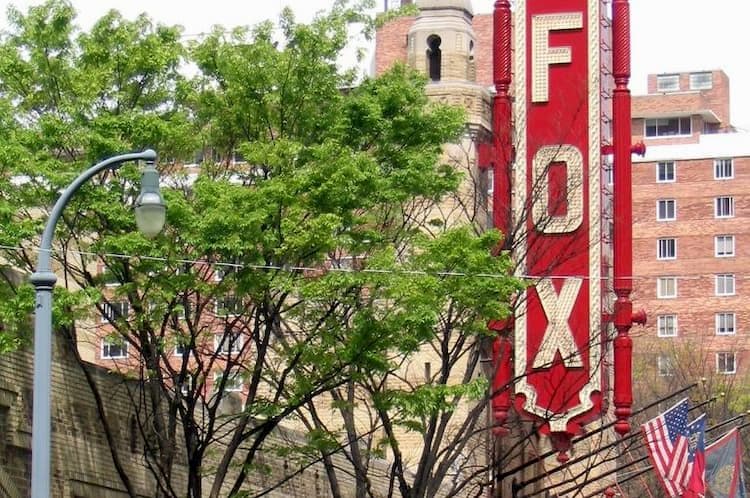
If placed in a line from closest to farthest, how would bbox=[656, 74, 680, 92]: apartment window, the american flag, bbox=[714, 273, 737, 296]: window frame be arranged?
the american flag < bbox=[714, 273, 737, 296]: window frame < bbox=[656, 74, 680, 92]: apartment window

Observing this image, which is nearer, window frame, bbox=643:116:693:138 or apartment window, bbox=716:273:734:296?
apartment window, bbox=716:273:734:296

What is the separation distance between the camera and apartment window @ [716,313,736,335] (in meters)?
121

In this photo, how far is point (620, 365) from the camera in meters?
43.8

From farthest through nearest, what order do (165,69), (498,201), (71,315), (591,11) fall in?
(591,11)
(498,201)
(165,69)
(71,315)

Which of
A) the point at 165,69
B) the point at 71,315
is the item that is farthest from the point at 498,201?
the point at 71,315

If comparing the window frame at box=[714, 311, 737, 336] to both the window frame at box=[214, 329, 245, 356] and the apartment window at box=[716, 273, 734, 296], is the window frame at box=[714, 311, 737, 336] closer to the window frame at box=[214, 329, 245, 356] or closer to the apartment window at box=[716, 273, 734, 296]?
the apartment window at box=[716, 273, 734, 296]

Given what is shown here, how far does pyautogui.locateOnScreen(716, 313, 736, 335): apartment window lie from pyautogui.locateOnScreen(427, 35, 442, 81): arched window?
204 feet

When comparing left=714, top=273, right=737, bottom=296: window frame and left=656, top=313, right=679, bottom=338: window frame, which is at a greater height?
left=714, top=273, right=737, bottom=296: window frame

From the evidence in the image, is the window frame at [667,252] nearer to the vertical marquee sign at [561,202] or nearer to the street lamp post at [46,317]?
the vertical marquee sign at [561,202]

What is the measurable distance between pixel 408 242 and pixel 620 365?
9.93m

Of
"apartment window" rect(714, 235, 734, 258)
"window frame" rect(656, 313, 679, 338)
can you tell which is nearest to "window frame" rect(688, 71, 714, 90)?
"apartment window" rect(714, 235, 734, 258)

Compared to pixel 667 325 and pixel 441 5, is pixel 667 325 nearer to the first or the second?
pixel 667 325

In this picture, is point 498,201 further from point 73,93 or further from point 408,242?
point 73,93

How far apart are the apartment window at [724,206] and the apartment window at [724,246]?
4.13 ft
